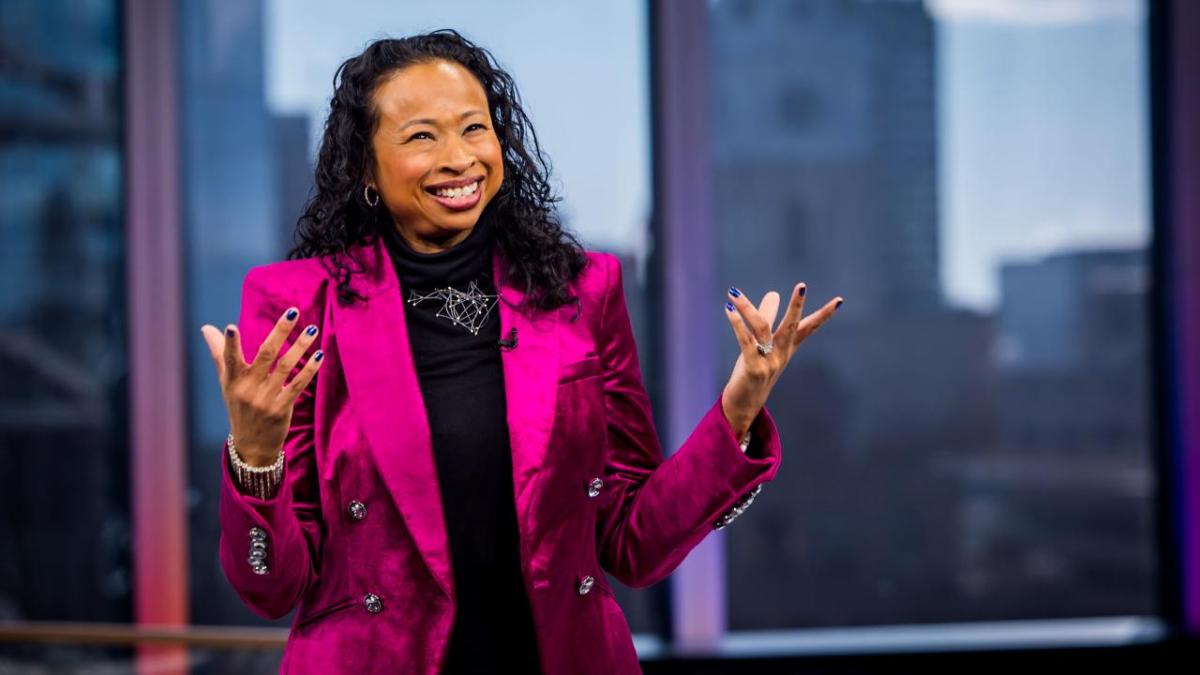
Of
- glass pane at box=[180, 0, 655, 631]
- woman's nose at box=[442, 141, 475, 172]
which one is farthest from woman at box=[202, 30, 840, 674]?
glass pane at box=[180, 0, 655, 631]

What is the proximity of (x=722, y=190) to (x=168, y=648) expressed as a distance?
207cm

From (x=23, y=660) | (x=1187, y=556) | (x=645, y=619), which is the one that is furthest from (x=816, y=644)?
(x=23, y=660)

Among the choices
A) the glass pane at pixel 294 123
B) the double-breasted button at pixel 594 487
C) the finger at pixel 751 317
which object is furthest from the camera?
Answer: the glass pane at pixel 294 123

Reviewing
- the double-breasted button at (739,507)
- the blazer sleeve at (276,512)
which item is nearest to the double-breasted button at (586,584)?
the double-breasted button at (739,507)

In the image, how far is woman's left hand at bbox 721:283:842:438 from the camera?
108 centimetres

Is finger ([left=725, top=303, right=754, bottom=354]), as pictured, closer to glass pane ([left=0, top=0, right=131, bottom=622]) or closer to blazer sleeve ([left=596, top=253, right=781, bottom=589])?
blazer sleeve ([left=596, top=253, right=781, bottom=589])

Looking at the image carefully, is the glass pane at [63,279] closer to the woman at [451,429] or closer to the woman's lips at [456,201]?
the woman at [451,429]

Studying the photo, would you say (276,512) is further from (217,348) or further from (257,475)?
(217,348)

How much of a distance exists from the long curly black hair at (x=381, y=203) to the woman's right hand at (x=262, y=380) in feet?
0.62

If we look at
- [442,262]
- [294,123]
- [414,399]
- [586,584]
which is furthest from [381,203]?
[294,123]

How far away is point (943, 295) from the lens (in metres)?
3.58

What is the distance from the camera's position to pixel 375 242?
4.03 ft

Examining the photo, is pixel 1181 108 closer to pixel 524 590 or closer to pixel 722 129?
pixel 722 129

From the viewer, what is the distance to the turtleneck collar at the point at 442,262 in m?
1.21
